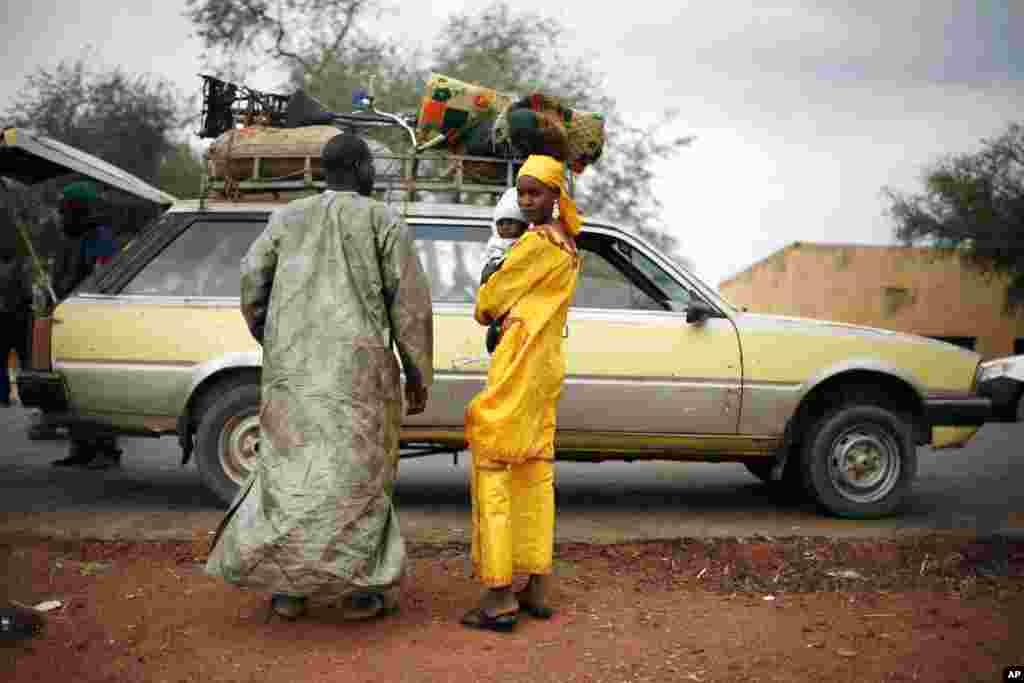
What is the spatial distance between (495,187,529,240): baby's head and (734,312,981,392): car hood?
2213mm

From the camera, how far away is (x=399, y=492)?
7.44m

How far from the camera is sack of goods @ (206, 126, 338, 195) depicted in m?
6.24

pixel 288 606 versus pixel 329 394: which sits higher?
pixel 329 394

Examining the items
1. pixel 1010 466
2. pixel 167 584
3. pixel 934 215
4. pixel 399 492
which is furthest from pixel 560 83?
pixel 167 584

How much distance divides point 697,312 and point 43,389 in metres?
3.75

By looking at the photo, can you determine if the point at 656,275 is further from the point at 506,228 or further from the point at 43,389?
the point at 43,389

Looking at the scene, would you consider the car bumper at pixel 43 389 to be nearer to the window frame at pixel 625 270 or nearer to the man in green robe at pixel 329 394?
the man in green robe at pixel 329 394

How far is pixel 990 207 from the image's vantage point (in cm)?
2805

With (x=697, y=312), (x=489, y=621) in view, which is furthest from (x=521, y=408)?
(x=697, y=312)

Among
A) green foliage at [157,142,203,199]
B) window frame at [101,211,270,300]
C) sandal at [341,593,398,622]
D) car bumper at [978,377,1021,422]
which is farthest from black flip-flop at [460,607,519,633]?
green foliage at [157,142,203,199]

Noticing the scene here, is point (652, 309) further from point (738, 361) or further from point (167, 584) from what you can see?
point (167, 584)

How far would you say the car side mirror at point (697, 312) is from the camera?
→ 6215 millimetres

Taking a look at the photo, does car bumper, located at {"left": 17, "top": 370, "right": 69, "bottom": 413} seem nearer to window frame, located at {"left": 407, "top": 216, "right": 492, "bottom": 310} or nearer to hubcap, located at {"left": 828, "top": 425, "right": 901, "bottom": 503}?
window frame, located at {"left": 407, "top": 216, "right": 492, "bottom": 310}

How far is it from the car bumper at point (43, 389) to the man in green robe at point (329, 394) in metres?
2.60
